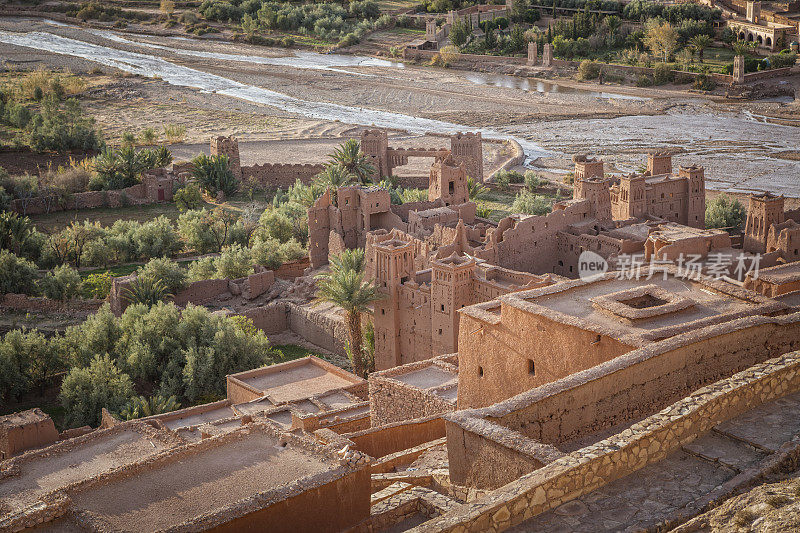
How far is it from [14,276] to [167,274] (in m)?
5.50

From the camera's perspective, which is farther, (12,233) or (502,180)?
(502,180)

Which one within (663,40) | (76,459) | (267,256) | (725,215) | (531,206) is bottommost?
(267,256)

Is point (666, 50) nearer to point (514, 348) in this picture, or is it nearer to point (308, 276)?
point (308, 276)

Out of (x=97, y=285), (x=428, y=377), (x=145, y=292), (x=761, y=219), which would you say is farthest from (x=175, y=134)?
(x=428, y=377)

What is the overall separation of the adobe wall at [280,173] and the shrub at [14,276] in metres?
15.6

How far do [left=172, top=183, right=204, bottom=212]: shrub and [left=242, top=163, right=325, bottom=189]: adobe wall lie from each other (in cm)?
352

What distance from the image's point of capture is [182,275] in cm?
3238

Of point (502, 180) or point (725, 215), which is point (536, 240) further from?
point (502, 180)

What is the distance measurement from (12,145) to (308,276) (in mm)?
28945

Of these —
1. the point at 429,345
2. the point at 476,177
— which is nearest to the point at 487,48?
the point at 476,177

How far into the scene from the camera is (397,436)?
664 inches

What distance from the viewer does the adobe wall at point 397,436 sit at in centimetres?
1662

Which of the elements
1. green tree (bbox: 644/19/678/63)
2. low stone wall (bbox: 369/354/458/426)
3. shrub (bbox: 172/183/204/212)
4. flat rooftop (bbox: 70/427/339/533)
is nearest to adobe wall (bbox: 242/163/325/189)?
shrub (bbox: 172/183/204/212)

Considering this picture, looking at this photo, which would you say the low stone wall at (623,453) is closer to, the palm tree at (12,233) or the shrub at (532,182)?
the palm tree at (12,233)
